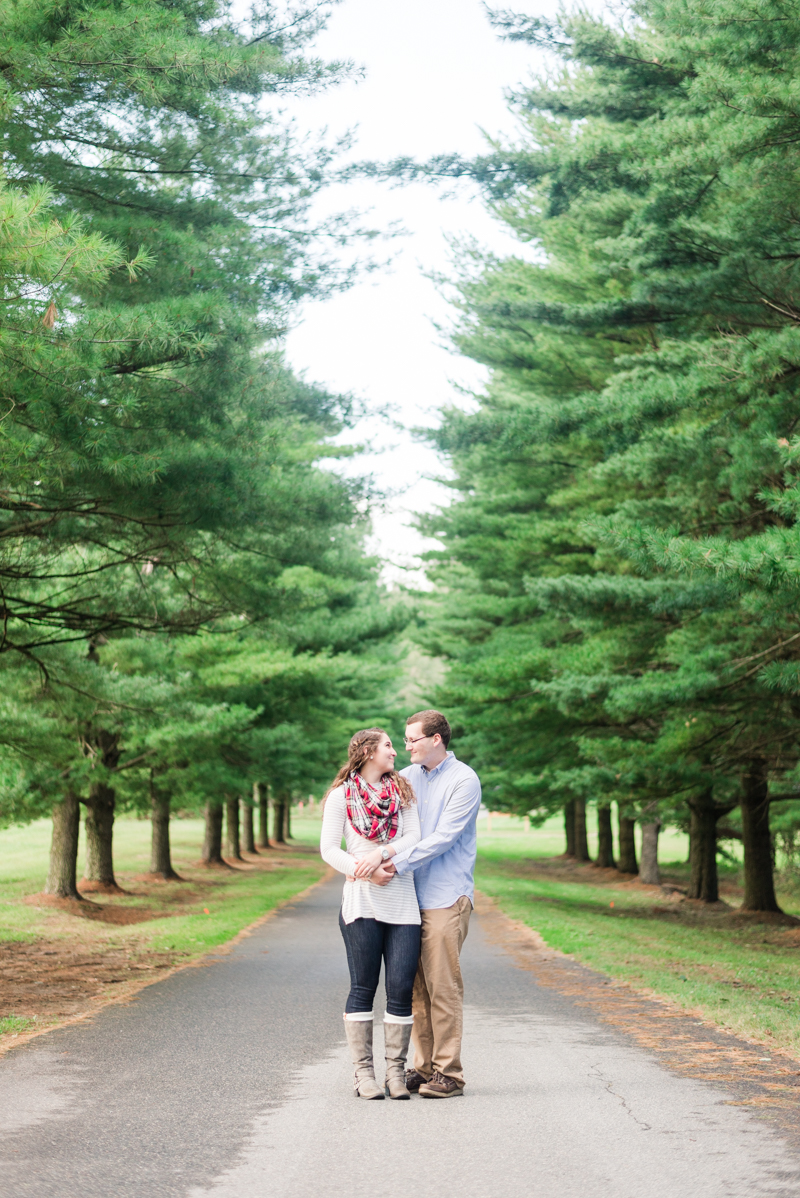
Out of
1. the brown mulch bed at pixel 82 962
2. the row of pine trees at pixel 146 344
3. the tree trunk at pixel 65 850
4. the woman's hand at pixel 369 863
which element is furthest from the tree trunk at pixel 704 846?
the woman's hand at pixel 369 863

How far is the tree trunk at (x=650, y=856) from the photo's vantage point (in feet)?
93.0

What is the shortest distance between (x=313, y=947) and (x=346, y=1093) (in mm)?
7696

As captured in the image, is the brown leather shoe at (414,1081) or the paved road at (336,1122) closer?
the paved road at (336,1122)

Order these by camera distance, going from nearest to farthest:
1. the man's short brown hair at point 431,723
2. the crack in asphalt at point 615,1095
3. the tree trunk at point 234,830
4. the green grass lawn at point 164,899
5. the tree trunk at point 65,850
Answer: the crack in asphalt at point 615,1095, the man's short brown hair at point 431,723, the green grass lawn at point 164,899, the tree trunk at point 65,850, the tree trunk at point 234,830

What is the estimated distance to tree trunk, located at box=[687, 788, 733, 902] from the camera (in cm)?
2205

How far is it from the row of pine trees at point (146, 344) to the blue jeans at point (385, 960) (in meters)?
4.29

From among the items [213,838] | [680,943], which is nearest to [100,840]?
[213,838]

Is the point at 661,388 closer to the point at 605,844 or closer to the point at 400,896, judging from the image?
the point at 400,896

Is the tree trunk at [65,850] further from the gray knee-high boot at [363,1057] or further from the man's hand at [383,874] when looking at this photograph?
the man's hand at [383,874]

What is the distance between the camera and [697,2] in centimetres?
924

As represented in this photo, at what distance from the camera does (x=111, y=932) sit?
50.5 feet

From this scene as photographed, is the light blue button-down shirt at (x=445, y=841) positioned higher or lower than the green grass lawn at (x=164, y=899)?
higher

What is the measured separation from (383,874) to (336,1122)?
113 cm

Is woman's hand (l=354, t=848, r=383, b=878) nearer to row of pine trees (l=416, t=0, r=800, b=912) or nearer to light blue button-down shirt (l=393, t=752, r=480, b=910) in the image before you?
light blue button-down shirt (l=393, t=752, r=480, b=910)
